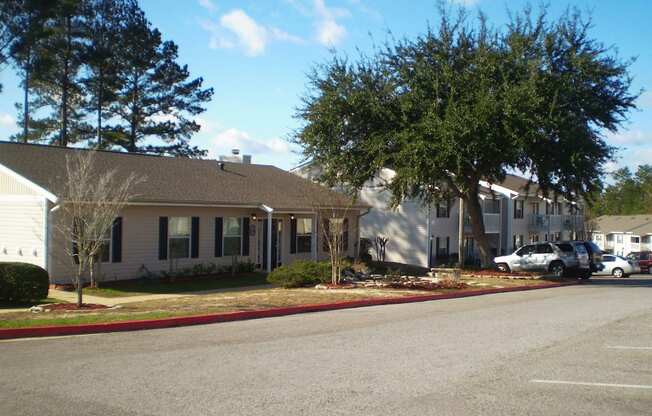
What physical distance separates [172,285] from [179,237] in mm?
2514

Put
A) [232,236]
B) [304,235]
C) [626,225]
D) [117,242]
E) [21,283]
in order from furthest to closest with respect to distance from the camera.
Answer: [626,225]
[304,235]
[232,236]
[117,242]
[21,283]

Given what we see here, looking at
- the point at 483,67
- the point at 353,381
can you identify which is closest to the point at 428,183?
the point at 483,67

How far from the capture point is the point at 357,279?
24922 millimetres

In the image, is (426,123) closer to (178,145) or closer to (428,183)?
(428,183)

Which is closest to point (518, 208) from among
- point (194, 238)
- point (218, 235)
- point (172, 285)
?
point (218, 235)

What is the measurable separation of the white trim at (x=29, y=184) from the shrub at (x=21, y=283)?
3.45m

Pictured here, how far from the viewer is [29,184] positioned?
834 inches

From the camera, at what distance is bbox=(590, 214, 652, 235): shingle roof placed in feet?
253

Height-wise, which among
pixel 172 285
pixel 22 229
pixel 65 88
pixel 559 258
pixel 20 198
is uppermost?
pixel 65 88

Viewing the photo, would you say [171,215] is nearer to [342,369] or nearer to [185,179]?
[185,179]

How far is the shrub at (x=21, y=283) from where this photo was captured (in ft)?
55.5

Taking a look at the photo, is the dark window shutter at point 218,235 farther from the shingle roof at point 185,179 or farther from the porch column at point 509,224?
the porch column at point 509,224

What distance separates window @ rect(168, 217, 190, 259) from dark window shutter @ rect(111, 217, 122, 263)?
216cm

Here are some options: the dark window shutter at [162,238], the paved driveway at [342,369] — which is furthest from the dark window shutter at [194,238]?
the paved driveway at [342,369]
